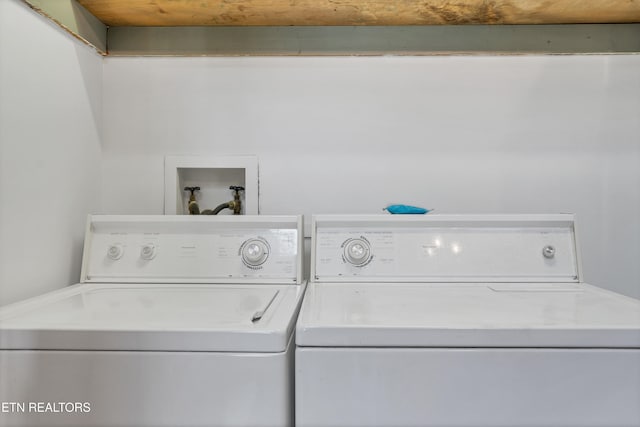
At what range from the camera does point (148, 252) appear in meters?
1.18

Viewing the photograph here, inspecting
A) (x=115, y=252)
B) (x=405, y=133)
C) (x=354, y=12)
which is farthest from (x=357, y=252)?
(x=354, y=12)

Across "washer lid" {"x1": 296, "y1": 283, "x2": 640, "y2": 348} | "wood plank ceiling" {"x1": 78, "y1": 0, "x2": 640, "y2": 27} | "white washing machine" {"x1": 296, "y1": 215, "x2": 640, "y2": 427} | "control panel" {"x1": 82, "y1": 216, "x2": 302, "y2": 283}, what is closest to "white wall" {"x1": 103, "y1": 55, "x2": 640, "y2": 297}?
"wood plank ceiling" {"x1": 78, "y1": 0, "x2": 640, "y2": 27}

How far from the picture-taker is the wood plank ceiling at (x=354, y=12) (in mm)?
1298

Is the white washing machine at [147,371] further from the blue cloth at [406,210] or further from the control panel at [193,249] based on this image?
the blue cloth at [406,210]

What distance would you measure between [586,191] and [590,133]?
0.77 feet

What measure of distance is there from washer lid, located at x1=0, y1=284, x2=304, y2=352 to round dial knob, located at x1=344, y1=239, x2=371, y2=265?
0.84 ft

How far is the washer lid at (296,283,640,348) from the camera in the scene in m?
0.70

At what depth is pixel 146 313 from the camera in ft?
2.68

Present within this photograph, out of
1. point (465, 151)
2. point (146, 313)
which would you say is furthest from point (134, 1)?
point (465, 151)

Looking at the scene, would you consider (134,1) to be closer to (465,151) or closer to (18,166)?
(18,166)

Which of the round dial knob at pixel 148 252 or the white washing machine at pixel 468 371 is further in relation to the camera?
the round dial knob at pixel 148 252

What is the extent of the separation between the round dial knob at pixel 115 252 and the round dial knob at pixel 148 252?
0.07 meters

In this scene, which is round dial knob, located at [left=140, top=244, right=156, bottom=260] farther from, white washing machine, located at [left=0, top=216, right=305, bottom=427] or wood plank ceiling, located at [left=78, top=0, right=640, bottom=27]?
wood plank ceiling, located at [left=78, top=0, right=640, bottom=27]

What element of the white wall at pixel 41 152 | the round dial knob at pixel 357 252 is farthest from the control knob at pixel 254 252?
the white wall at pixel 41 152
